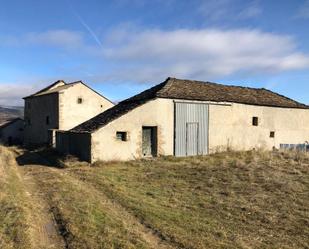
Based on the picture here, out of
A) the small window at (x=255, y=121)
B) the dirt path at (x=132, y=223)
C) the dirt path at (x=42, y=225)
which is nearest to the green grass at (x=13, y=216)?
the dirt path at (x=42, y=225)

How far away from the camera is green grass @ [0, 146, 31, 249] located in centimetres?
797

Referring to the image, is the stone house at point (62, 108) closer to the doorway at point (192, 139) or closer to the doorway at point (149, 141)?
the doorway at point (149, 141)

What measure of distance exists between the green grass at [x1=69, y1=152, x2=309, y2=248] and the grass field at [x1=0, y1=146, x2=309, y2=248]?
2cm

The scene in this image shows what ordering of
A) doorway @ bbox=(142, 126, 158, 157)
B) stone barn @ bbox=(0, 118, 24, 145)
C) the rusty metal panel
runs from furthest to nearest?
stone barn @ bbox=(0, 118, 24, 145) < the rusty metal panel < doorway @ bbox=(142, 126, 158, 157)

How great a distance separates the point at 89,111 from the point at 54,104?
3.39 m

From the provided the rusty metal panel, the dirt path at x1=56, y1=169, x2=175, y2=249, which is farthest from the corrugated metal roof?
the dirt path at x1=56, y1=169, x2=175, y2=249

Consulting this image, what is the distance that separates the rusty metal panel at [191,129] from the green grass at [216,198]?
2.74 meters

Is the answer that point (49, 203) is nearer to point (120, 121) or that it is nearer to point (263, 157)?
point (120, 121)

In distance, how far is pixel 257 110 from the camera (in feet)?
92.0

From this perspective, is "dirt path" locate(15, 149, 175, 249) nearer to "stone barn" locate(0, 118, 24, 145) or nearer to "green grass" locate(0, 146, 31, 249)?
"green grass" locate(0, 146, 31, 249)

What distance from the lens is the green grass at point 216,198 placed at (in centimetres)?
893

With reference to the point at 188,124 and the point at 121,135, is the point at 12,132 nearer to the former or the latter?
the point at 121,135

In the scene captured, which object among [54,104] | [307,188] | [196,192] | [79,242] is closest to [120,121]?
[196,192]

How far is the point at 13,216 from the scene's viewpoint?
9828mm
